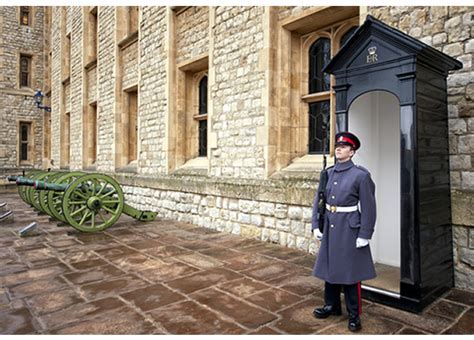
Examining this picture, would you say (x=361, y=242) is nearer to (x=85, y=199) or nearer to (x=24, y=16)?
(x=85, y=199)

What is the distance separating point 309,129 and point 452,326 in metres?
3.47

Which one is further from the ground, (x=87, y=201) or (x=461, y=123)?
(x=461, y=123)

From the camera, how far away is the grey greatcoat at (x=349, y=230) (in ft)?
8.91

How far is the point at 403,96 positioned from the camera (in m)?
3.08

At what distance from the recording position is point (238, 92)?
622 cm

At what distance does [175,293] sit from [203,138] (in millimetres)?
4946

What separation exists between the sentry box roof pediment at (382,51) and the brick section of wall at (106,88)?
841 centimetres

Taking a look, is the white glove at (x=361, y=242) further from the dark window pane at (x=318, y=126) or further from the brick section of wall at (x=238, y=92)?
the brick section of wall at (x=238, y=92)

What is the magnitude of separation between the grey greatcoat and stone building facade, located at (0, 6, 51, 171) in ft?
61.1

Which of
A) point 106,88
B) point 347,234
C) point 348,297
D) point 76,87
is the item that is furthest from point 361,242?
point 76,87

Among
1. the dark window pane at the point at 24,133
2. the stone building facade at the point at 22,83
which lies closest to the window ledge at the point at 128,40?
the stone building facade at the point at 22,83

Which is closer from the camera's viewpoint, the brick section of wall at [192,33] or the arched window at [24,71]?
the brick section of wall at [192,33]

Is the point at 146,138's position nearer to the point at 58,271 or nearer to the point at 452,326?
the point at 58,271

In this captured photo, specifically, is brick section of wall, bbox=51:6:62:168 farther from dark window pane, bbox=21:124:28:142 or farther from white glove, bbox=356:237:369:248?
white glove, bbox=356:237:369:248
